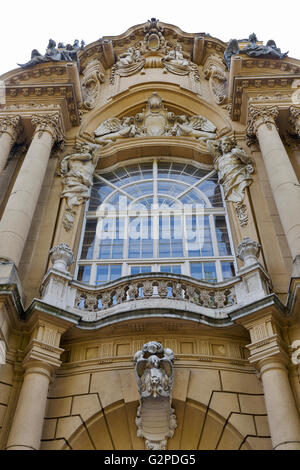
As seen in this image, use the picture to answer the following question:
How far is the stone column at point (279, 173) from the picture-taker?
31.5 ft

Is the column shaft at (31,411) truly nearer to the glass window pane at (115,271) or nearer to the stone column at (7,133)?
the glass window pane at (115,271)

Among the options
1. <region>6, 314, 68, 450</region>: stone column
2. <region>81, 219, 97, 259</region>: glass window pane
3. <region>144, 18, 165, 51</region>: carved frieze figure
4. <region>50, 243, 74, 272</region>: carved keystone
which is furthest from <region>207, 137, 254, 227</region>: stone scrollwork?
<region>144, 18, 165, 51</region>: carved frieze figure

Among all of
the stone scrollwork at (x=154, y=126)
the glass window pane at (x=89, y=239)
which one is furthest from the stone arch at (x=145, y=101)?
the glass window pane at (x=89, y=239)

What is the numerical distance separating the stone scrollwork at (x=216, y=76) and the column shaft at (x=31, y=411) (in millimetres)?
12492

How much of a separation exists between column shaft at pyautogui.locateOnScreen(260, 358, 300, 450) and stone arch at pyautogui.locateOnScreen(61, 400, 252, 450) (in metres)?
0.94

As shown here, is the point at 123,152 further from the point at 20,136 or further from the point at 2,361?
the point at 2,361

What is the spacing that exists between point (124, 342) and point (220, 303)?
2216 mm

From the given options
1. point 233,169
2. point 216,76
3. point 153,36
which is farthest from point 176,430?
point 153,36

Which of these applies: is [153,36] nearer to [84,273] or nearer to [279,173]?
[279,173]

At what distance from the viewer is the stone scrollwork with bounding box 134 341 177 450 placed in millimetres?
7547

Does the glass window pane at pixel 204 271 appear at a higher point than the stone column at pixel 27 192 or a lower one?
lower

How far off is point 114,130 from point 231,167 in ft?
16.5
